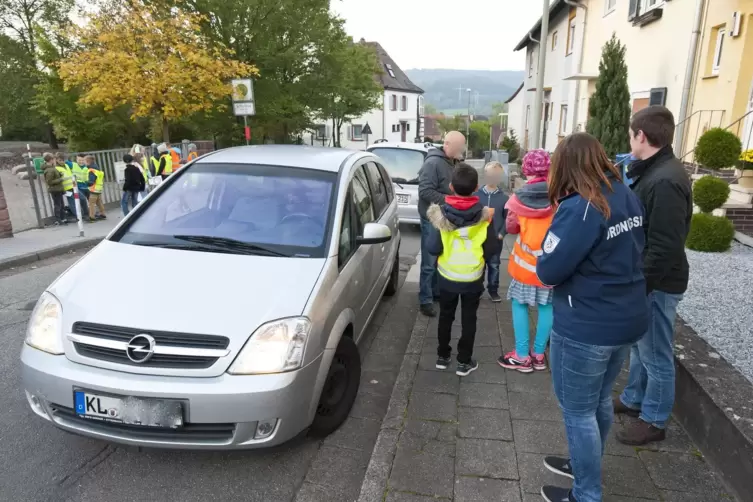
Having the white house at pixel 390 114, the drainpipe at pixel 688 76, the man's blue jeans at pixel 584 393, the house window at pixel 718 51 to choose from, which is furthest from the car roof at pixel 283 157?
the white house at pixel 390 114

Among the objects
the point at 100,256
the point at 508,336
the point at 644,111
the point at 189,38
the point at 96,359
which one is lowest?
the point at 508,336

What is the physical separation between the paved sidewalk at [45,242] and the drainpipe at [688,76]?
11.6m

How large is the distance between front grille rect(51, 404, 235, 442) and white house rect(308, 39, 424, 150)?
4953 cm

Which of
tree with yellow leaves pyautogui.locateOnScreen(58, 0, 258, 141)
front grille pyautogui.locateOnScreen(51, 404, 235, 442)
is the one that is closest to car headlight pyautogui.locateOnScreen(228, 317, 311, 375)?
front grille pyautogui.locateOnScreen(51, 404, 235, 442)

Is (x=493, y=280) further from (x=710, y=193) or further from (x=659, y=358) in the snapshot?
(x=710, y=193)

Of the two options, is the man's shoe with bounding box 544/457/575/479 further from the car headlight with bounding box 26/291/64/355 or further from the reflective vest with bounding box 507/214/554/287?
the car headlight with bounding box 26/291/64/355

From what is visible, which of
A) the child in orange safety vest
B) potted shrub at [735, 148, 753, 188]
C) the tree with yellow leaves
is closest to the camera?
the child in orange safety vest

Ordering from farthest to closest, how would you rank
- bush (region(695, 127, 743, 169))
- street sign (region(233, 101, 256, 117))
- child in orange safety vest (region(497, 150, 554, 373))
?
street sign (region(233, 101, 256, 117)) < bush (region(695, 127, 743, 169)) < child in orange safety vest (region(497, 150, 554, 373))

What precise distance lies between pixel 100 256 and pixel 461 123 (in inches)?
3374

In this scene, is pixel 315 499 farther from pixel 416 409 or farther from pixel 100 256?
pixel 100 256

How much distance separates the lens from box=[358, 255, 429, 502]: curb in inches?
102

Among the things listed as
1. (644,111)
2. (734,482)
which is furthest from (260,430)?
(644,111)

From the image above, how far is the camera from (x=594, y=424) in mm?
2219

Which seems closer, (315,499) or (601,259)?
(601,259)
